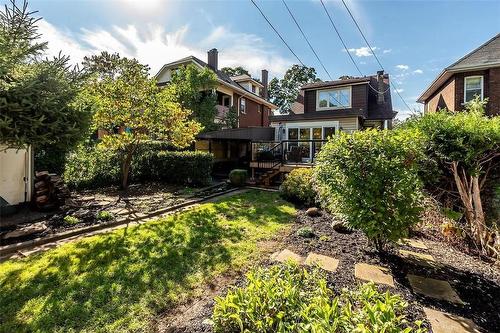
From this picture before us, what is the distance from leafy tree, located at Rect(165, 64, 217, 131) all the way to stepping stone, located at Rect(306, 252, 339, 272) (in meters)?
13.0

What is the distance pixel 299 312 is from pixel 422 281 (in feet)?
7.79

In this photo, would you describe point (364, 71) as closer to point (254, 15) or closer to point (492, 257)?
point (254, 15)

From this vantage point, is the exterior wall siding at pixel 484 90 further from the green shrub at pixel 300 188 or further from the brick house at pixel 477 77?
the green shrub at pixel 300 188

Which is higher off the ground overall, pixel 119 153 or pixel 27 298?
pixel 119 153

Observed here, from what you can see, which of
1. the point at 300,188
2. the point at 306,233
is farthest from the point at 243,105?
the point at 306,233

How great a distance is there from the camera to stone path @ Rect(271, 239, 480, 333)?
2.55 meters

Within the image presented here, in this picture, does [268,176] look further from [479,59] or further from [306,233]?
[479,59]

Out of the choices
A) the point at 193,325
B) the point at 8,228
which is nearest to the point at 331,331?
the point at 193,325

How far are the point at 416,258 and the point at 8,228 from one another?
843 cm

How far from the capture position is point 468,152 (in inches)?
206

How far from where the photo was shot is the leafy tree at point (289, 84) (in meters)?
45.2

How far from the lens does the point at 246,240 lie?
505 centimetres

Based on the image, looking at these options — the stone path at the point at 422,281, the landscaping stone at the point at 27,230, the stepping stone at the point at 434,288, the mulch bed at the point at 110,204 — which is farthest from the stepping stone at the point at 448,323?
the landscaping stone at the point at 27,230

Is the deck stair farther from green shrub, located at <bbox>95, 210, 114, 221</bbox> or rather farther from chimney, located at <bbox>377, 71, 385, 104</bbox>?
chimney, located at <bbox>377, 71, 385, 104</bbox>
